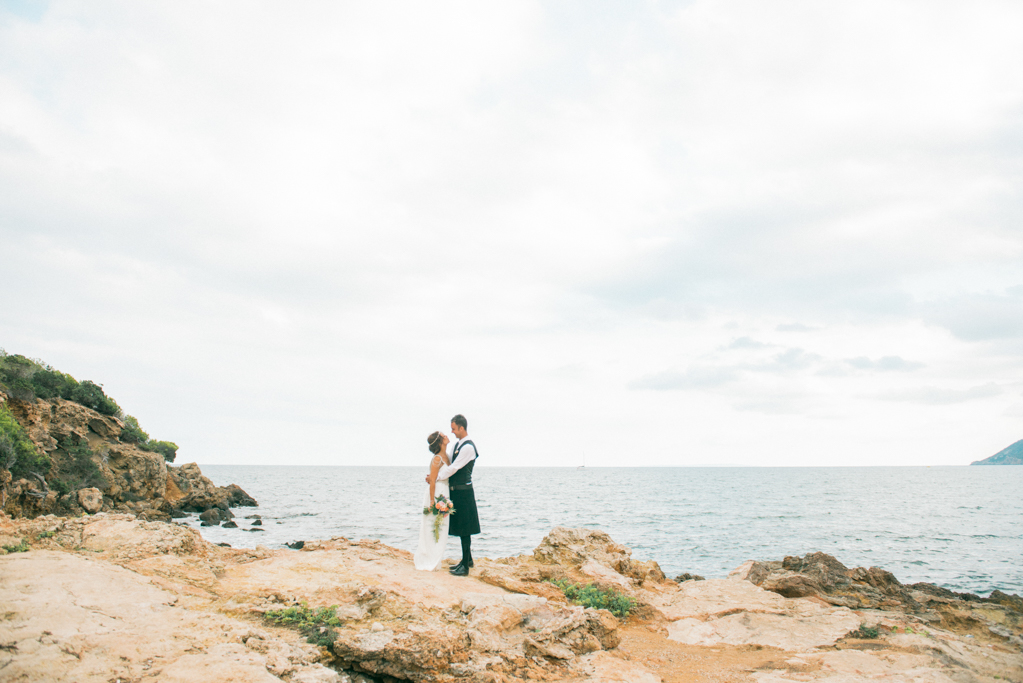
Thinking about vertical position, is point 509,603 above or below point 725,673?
above

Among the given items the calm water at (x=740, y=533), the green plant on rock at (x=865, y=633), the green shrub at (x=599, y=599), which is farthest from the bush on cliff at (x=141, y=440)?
the green plant on rock at (x=865, y=633)

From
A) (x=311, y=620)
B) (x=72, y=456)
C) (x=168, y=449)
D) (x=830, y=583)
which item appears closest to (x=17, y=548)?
(x=311, y=620)

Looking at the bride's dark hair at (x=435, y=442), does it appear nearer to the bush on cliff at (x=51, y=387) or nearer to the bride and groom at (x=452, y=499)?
the bride and groom at (x=452, y=499)

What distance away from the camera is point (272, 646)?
16.5 feet

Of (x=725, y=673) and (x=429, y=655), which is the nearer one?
(x=429, y=655)

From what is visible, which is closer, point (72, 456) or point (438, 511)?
point (438, 511)

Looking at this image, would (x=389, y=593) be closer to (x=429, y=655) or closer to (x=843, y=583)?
(x=429, y=655)

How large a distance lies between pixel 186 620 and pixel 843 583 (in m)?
14.4

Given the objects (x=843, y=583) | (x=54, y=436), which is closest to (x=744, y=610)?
(x=843, y=583)

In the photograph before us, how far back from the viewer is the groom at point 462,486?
29.5 feet

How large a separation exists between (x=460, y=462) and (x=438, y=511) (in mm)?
914

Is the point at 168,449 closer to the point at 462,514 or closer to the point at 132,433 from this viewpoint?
the point at 132,433

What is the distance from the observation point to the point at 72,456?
869 inches

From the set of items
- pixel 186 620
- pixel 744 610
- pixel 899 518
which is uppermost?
pixel 186 620
